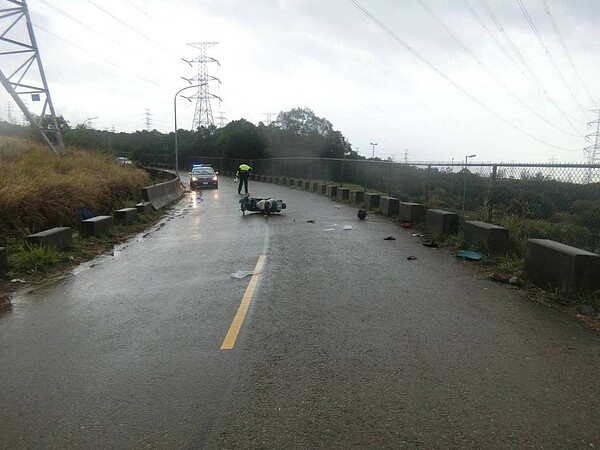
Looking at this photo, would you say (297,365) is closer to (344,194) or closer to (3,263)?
(3,263)

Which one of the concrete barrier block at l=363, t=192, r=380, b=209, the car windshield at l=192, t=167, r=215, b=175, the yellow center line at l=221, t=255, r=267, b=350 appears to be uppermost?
the car windshield at l=192, t=167, r=215, b=175

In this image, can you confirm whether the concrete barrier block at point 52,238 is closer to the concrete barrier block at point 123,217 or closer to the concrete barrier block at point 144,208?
the concrete barrier block at point 123,217

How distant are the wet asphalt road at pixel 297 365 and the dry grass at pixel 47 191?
3.52m

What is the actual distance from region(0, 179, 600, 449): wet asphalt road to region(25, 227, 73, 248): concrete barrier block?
168cm

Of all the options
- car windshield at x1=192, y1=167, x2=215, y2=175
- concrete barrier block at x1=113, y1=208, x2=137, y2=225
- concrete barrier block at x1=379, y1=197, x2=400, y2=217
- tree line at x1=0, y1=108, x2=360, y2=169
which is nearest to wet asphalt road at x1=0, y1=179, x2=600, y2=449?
concrete barrier block at x1=113, y1=208, x2=137, y2=225

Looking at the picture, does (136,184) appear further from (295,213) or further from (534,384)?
(534,384)

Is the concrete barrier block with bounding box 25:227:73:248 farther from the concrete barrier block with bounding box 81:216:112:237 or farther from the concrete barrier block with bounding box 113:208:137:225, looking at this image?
the concrete barrier block with bounding box 113:208:137:225

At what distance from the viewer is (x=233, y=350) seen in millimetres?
4785

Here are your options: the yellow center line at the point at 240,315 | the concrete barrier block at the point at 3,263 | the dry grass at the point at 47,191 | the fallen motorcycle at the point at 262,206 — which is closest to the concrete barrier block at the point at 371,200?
the fallen motorcycle at the point at 262,206

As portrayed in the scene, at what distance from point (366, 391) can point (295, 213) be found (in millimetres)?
14134

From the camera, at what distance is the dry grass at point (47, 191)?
10477 millimetres

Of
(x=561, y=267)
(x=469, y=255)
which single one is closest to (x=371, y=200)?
(x=469, y=255)

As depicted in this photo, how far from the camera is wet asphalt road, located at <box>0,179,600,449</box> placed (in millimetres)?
3354

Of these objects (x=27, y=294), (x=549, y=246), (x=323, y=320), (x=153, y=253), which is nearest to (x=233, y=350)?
(x=323, y=320)
